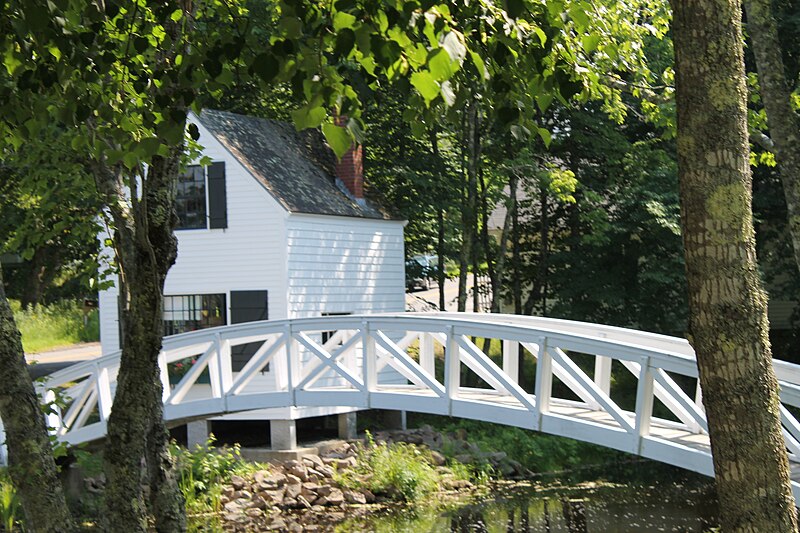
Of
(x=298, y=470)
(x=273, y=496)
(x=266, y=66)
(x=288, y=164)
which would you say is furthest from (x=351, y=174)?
(x=266, y=66)

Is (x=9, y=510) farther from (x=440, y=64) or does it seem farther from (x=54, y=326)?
(x=54, y=326)

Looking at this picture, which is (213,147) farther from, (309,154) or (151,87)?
(151,87)

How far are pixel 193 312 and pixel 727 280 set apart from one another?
1743cm

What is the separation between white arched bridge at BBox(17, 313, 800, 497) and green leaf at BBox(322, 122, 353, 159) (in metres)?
6.56

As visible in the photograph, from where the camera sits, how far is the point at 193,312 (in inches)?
800

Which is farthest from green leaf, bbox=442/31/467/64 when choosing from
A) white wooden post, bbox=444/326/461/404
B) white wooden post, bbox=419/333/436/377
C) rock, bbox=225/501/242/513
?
rock, bbox=225/501/242/513

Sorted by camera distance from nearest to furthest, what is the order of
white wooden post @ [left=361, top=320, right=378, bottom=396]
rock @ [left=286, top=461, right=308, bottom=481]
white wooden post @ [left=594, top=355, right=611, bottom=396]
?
white wooden post @ [left=594, top=355, right=611, bottom=396], white wooden post @ [left=361, top=320, right=378, bottom=396], rock @ [left=286, top=461, right=308, bottom=481]

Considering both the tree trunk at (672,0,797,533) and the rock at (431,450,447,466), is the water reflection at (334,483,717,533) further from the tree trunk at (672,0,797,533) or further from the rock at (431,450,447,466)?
the tree trunk at (672,0,797,533)

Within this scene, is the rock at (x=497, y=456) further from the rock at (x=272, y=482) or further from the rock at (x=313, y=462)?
the rock at (x=272, y=482)

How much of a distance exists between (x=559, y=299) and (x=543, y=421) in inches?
511

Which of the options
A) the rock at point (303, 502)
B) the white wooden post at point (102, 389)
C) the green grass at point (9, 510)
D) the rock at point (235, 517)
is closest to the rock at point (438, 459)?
the rock at point (303, 502)

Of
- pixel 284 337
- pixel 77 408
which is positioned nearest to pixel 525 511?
pixel 284 337

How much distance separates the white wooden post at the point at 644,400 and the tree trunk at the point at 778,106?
90.8 inches

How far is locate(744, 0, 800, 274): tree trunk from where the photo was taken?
325 inches
